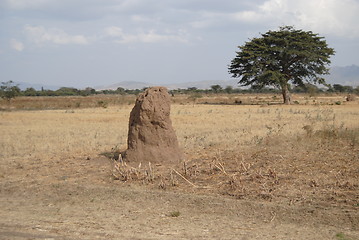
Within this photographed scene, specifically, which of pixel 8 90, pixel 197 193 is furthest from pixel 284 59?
pixel 197 193

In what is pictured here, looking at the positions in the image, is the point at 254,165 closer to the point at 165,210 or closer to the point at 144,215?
the point at 165,210

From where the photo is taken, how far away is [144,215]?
7.25 metres

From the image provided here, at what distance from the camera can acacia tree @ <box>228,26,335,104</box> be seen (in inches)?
1585

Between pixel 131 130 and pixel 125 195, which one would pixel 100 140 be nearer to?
pixel 131 130

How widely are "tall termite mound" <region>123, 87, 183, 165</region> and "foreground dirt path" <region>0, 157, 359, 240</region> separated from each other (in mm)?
1550

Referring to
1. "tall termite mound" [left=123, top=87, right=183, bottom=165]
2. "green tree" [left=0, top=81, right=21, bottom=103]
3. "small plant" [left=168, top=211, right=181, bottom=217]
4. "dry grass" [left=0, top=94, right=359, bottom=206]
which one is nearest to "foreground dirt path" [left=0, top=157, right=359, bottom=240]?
"small plant" [left=168, top=211, right=181, bottom=217]

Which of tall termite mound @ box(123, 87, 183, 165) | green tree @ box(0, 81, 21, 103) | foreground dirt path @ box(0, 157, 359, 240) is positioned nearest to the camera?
foreground dirt path @ box(0, 157, 359, 240)

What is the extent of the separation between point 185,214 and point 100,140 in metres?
9.35

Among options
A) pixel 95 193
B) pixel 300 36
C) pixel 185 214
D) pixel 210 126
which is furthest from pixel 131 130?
pixel 300 36

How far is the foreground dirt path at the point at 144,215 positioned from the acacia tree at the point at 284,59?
32572 millimetres

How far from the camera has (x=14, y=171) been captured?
35.9ft

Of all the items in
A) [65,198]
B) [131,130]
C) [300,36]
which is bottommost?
[65,198]

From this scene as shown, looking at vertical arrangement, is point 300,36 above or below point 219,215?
above

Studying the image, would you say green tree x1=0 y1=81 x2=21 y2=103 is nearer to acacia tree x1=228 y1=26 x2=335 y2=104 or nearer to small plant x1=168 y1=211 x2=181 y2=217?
acacia tree x1=228 y1=26 x2=335 y2=104
